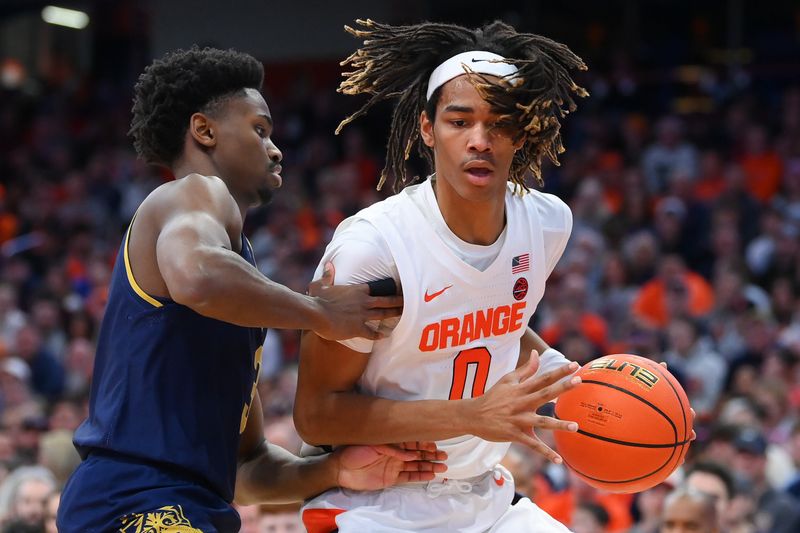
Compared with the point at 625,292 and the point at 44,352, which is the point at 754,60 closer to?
the point at 625,292

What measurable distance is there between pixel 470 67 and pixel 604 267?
255 inches

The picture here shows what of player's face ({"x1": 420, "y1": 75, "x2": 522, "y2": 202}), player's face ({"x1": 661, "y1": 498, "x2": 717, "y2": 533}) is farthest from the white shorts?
A: player's face ({"x1": 661, "y1": 498, "x2": 717, "y2": 533})

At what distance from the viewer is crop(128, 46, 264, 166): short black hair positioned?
361 cm

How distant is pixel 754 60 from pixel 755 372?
249 inches

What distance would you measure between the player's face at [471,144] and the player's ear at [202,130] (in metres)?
0.69

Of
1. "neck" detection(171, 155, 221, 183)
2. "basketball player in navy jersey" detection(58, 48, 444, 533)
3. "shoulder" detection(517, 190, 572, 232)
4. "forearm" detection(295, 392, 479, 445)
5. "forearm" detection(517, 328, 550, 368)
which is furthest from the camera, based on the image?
"forearm" detection(517, 328, 550, 368)

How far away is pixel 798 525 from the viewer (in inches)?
250

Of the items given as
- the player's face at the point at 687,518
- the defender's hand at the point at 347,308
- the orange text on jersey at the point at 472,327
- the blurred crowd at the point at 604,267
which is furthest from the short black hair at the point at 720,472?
the defender's hand at the point at 347,308

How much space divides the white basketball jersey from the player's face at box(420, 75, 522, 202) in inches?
7.9

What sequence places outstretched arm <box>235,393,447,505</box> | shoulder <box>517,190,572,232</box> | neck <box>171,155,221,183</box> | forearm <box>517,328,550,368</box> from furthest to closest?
forearm <box>517,328,550,368</box>, shoulder <box>517,190,572,232</box>, outstretched arm <box>235,393,447,505</box>, neck <box>171,155,221,183</box>

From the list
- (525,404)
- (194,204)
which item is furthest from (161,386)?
(525,404)

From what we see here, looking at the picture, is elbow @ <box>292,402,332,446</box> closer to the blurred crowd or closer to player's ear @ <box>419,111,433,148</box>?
player's ear @ <box>419,111,433,148</box>

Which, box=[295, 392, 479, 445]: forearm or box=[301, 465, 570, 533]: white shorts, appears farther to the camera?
box=[301, 465, 570, 533]: white shorts

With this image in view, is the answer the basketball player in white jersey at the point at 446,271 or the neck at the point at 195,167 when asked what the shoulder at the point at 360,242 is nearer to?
the basketball player in white jersey at the point at 446,271
